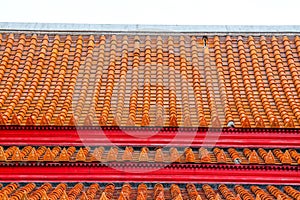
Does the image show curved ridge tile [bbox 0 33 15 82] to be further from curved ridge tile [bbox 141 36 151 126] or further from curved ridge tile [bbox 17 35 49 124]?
curved ridge tile [bbox 141 36 151 126]

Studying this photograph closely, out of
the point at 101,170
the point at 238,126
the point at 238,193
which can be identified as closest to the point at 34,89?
the point at 101,170

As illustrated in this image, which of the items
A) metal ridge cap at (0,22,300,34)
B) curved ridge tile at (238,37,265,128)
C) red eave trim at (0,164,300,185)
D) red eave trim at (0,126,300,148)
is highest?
metal ridge cap at (0,22,300,34)

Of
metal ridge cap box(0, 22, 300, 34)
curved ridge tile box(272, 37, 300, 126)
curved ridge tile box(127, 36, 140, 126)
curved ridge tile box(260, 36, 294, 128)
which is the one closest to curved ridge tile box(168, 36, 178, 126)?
metal ridge cap box(0, 22, 300, 34)

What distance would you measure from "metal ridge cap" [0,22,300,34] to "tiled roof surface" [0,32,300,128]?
184 millimetres

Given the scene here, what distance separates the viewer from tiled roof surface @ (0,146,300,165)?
11.5m

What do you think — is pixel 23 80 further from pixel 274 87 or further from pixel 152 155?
pixel 274 87

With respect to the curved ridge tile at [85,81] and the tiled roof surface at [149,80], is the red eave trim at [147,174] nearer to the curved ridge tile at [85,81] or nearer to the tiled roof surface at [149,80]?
the tiled roof surface at [149,80]

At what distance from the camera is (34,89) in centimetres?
1405

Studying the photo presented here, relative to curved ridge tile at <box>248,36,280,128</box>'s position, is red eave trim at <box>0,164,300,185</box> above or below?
below

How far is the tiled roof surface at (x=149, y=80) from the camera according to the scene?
13062 mm

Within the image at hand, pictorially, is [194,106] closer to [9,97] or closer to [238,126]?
[238,126]

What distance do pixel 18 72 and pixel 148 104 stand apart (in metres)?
3.26

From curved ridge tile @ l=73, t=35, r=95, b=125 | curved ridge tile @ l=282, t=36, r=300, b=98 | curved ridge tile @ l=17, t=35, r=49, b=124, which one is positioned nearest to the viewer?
curved ridge tile @ l=17, t=35, r=49, b=124

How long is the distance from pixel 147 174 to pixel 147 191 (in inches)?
15.2
